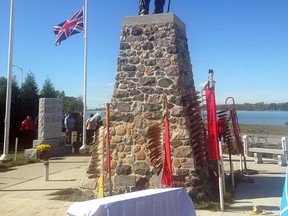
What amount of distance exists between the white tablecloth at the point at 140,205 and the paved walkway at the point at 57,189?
2.17 metres

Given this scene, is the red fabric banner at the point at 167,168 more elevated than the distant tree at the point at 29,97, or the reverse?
the distant tree at the point at 29,97

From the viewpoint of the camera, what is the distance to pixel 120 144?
7.72 metres

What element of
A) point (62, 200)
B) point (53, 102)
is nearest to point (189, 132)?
point (62, 200)

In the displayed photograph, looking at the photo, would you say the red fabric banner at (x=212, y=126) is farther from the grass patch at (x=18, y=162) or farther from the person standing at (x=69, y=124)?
the person standing at (x=69, y=124)

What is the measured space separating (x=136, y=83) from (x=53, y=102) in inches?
347

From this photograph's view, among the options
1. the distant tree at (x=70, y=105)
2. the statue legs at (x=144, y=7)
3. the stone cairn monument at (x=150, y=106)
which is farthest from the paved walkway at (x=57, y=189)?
the distant tree at (x=70, y=105)

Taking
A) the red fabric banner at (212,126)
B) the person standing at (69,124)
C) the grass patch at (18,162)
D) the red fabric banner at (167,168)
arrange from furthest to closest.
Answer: the person standing at (69,124) < the grass patch at (18,162) < the red fabric banner at (212,126) < the red fabric banner at (167,168)

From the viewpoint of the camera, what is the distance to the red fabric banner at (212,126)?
6703 mm

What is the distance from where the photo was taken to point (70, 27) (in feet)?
51.2

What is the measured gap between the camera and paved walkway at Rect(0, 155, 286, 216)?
6.54 m

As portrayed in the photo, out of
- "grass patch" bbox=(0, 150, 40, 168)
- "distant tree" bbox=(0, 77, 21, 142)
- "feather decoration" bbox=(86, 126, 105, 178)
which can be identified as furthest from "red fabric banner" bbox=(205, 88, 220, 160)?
"distant tree" bbox=(0, 77, 21, 142)

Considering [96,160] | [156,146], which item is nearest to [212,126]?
[156,146]

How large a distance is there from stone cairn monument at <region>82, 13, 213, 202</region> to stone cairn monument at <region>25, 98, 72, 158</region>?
8014 mm

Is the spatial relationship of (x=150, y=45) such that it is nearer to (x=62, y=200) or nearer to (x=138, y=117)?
(x=138, y=117)
